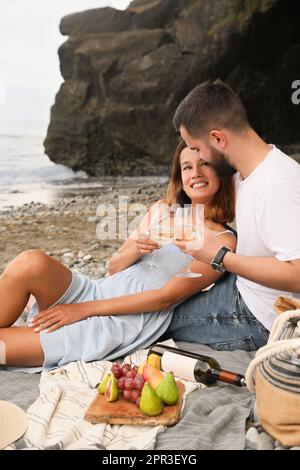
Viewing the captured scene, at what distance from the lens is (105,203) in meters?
6.75

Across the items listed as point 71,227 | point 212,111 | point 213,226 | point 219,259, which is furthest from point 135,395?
point 71,227

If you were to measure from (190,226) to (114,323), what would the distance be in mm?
429

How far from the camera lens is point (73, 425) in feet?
4.77

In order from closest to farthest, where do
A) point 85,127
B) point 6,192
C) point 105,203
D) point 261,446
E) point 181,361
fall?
point 261,446 < point 181,361 < point 105,203 < point 6,192 < point 85,127

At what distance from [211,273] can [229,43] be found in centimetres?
694

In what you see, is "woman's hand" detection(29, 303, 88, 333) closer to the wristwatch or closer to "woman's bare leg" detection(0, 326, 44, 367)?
"woman's bare leg" detection(0, 326, 44, 367)

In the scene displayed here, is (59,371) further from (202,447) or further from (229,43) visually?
(229,43)

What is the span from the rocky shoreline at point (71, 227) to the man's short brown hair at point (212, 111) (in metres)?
2.26

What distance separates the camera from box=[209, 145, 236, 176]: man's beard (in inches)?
71.6

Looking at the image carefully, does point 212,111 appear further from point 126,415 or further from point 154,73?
point 154,73

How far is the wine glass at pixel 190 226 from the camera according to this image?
5.81 feet

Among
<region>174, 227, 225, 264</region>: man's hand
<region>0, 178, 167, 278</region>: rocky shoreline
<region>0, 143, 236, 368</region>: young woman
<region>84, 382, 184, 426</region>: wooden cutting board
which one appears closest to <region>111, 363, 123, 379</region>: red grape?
<region>84, 382, 184, 426</region>: wooden cutting board

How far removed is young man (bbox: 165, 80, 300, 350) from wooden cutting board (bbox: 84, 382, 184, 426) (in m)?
0.46

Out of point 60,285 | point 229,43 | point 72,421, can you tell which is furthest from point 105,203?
point 72,421
